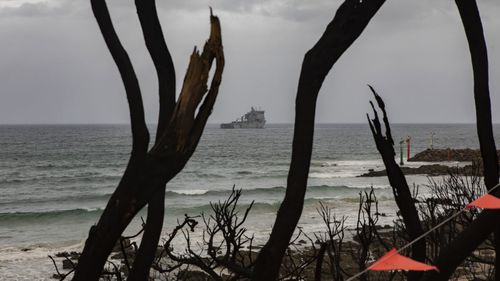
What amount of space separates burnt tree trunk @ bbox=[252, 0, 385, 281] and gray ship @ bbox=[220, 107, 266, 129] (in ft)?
546

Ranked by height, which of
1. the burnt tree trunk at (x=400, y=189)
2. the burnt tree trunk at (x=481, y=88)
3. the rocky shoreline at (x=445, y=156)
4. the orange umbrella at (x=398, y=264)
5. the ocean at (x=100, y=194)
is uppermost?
the burnt tree trunk at (x=481, y=88)

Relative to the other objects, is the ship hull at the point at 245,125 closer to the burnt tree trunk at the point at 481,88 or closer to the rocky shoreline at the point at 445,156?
the rocky shoreline at the point at 445,156

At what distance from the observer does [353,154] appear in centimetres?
7594

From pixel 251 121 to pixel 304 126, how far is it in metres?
168

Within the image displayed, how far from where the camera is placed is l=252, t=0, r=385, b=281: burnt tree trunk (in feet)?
5.76

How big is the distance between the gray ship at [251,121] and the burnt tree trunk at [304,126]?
166m

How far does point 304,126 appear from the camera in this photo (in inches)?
69.6

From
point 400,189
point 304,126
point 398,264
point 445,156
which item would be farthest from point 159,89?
point 445,156

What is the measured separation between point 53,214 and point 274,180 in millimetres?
19034

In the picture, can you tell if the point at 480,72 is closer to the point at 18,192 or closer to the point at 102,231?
the point at 102,231

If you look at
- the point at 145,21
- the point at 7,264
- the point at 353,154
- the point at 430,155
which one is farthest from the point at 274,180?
the point at 145,21

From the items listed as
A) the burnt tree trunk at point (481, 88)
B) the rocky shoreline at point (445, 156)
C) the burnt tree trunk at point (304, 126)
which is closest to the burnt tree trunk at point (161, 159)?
the burnt tree trunk at point (304, 126)

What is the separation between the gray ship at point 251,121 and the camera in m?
169

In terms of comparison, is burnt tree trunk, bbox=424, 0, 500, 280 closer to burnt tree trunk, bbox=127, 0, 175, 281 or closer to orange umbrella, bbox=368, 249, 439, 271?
orange umbrella, bbox=368, 249, 439, 271
